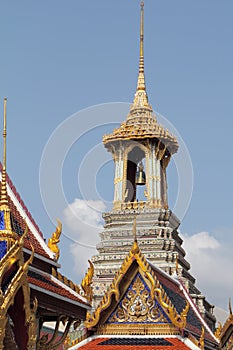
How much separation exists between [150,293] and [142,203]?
15.2 metres

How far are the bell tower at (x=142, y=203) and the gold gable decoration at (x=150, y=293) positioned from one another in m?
11.9

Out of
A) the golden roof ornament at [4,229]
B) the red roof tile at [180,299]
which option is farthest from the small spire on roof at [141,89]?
the golden roof ornament at [4,229]

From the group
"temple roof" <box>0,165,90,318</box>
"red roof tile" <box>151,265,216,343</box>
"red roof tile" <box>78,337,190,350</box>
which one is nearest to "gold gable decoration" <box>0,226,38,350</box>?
"temple roof" <box>0,165,90,318</box>

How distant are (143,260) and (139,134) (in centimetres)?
1548

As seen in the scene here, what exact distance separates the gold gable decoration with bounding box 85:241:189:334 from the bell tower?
11.9m

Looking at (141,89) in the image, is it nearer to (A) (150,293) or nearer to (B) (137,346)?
(A) (150,293)

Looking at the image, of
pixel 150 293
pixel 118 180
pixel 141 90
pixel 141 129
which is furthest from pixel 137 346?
pixel 141 90

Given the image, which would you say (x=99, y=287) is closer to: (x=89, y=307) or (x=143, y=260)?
(x=143, y=260)

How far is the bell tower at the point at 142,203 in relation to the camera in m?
28.1

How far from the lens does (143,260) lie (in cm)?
1514

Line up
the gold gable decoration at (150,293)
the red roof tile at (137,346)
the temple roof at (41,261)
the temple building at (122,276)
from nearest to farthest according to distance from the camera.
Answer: the temple building at (122,276)
the temple roof at (41,261)
the red roof tile at (137,346)
the gold gable decoration at (150,293)

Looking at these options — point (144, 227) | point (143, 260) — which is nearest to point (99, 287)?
point (144, 227)

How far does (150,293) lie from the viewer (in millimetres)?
15023

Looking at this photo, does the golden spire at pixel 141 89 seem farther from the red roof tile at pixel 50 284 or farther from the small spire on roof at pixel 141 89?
the red roof tile at pixel 50 284
